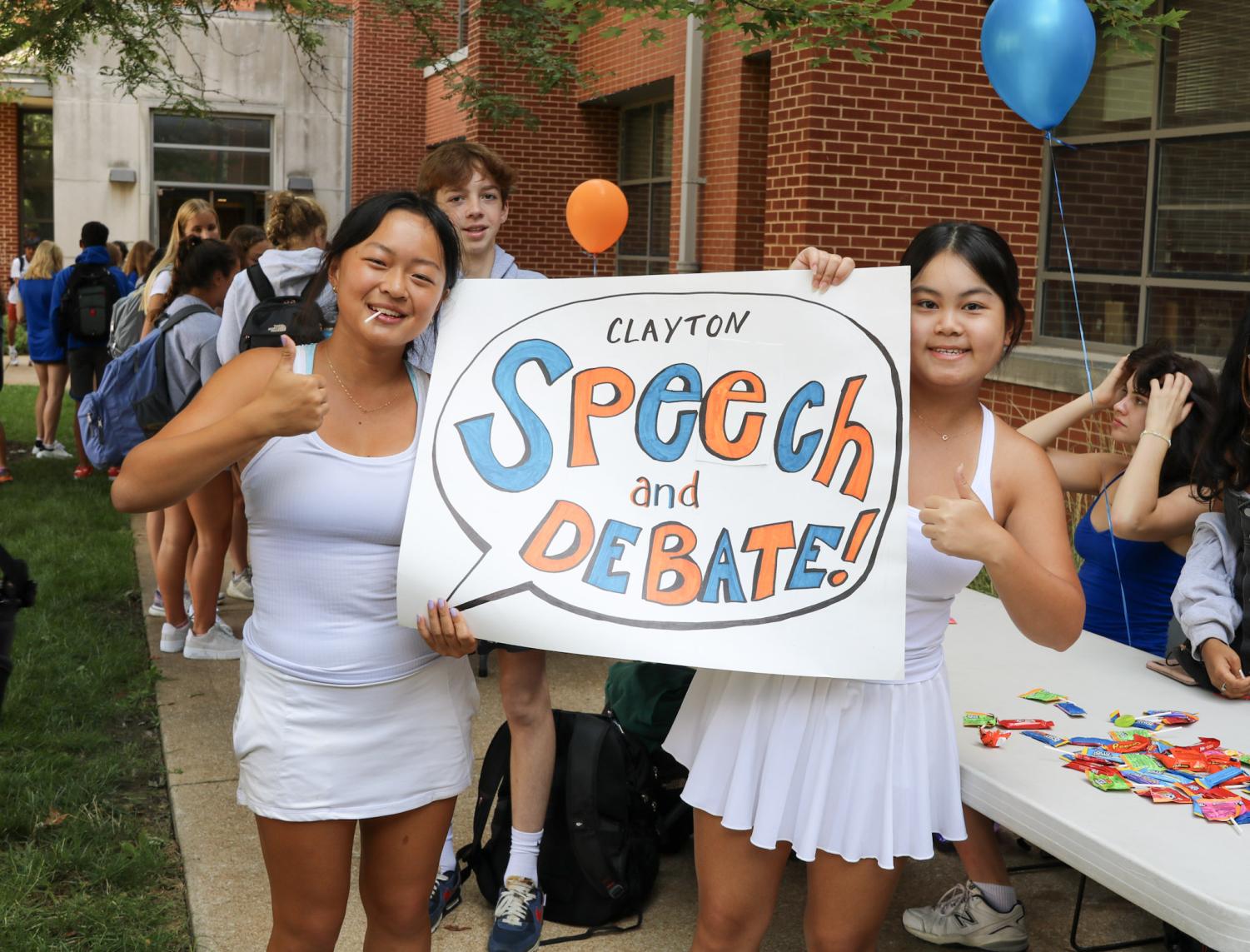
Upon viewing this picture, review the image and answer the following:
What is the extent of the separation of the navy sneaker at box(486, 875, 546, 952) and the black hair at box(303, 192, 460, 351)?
1.64 metres

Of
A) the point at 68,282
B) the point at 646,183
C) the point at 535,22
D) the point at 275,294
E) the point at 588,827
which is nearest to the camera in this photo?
the point at 588,827

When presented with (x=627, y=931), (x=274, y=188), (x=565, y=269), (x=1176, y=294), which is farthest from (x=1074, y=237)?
(x=274, y=188)

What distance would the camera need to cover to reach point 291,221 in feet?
17.9

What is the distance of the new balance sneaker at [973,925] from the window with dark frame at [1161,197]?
214 inches

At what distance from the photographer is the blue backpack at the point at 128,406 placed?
191 inches

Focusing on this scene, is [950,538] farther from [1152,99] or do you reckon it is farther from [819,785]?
[1152,99]

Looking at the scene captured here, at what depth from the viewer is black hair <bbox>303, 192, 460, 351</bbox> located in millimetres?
2258

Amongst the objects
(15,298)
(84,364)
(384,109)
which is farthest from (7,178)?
(84,364)

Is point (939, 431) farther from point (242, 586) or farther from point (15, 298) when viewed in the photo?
point (15, 298)

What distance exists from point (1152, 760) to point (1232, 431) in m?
0.99

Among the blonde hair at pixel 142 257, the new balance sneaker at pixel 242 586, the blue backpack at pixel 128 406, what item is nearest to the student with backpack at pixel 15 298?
the blonde hair at pixel 142 257

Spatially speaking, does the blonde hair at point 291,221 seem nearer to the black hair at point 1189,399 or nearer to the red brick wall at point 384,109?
the black hair at point 1189,399

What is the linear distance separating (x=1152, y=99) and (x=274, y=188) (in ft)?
64.0

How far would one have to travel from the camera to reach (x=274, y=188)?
24641mm
